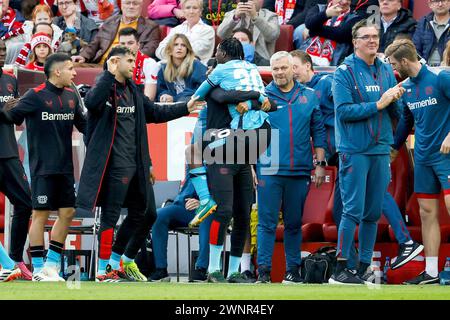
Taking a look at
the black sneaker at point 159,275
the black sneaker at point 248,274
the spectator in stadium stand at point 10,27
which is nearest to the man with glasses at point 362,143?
the black sneaker at point 248,274

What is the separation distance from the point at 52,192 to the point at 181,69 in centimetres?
308

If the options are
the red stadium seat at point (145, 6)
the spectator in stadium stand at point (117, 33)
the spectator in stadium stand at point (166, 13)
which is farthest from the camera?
the red stadium seat at point (145, 6)

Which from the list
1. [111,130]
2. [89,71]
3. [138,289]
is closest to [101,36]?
[89,71]

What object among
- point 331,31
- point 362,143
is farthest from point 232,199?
point 331,31

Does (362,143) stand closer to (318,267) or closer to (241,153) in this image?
(241,153)

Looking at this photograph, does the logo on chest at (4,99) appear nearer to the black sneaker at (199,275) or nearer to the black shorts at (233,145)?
the black shorts at (233,145)

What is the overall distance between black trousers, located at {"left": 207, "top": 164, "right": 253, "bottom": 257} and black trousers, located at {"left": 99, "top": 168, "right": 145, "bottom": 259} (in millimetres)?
698

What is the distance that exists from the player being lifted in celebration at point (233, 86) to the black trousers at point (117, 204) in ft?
1.89

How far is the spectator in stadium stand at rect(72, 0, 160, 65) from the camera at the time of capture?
16.1 meters

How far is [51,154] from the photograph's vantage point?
1166cm

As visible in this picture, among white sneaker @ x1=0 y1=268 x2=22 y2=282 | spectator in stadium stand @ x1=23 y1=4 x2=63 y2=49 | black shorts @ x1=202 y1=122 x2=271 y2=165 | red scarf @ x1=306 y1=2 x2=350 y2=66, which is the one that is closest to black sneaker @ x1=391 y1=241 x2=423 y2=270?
black shorts @ x1=202 y1=122 x2=271 y2=165

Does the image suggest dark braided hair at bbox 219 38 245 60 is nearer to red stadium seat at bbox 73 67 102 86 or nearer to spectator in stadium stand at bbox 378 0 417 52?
spectator in stadium stand at bbox 378 0 417 52

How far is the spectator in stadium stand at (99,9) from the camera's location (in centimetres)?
1734
